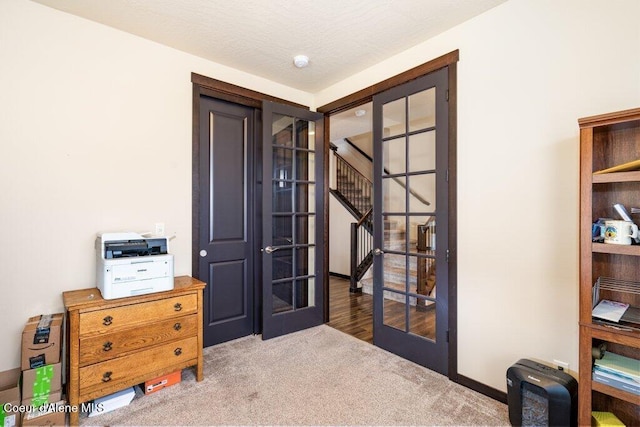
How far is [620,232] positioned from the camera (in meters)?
1.42

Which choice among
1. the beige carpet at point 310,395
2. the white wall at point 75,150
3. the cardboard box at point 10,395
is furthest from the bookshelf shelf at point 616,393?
the cardboard box at point 10,395

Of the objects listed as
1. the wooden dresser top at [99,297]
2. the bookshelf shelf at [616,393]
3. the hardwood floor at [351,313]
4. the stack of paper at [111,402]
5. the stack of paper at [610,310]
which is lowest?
the hardwood floor at [351,313]

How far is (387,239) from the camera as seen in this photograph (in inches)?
111

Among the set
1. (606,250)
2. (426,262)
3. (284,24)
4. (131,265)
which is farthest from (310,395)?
(284,24)

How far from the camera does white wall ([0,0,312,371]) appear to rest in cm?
199

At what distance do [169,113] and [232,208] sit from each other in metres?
1.04

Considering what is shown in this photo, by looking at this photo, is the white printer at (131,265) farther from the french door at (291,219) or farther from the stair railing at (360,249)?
the stair railing at (360,249)

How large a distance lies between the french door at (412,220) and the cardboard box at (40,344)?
2.43 metres

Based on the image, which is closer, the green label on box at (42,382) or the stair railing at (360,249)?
the green label on box at (42,382)

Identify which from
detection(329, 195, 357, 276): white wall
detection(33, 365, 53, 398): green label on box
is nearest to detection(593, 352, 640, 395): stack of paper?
detection(33, 365, 53, 398): green label on box

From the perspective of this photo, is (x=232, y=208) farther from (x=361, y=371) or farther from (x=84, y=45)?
(x=361, y=371)

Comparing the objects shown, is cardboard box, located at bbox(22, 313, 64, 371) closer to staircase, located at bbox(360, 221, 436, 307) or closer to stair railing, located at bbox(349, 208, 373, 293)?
staircase, located at bbox(360, 221, 436, 307)

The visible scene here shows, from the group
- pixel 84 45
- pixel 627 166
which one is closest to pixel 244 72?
pixel 84 45

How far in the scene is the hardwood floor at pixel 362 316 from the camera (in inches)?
98.7
